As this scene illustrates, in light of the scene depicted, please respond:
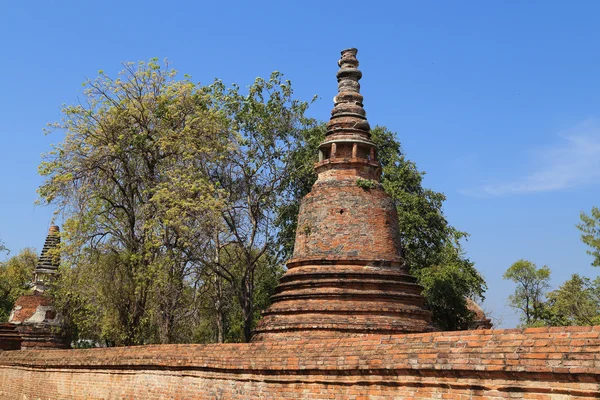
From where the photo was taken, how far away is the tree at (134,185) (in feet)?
58.2

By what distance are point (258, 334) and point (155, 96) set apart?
371 inches

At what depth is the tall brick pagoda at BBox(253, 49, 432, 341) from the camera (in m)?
11.7

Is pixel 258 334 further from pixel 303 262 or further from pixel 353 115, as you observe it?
pixel 353 115

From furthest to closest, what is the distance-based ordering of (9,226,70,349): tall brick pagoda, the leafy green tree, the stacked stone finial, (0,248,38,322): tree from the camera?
(0,248,38,322): tree < the leafy green tree < the stacked stone finial < (9,226,70,349): tall brick pagoda

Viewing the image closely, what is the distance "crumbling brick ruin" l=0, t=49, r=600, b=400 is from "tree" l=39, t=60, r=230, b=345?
2.88m

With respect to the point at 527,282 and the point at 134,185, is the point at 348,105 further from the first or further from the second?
the point at 527,282

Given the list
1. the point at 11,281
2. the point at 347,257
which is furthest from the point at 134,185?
the point at 11,281

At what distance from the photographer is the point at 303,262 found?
12.9 metres

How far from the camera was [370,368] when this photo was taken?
7559 mm

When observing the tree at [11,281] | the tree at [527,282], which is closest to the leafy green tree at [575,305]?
the tree at [527,282]

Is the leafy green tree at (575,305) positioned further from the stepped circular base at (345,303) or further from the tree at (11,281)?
the tree at (11,281)

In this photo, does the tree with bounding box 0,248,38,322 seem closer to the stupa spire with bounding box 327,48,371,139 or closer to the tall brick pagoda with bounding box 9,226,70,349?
the tall brick pagoda with bounding box 9,226,70,349

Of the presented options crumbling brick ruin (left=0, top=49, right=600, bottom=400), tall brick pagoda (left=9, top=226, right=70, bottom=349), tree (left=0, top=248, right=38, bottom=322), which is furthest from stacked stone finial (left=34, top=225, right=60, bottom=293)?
tree (left=0, top=248, right=38, bottom=322)

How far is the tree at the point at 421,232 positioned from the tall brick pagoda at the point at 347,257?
694 centimetres
